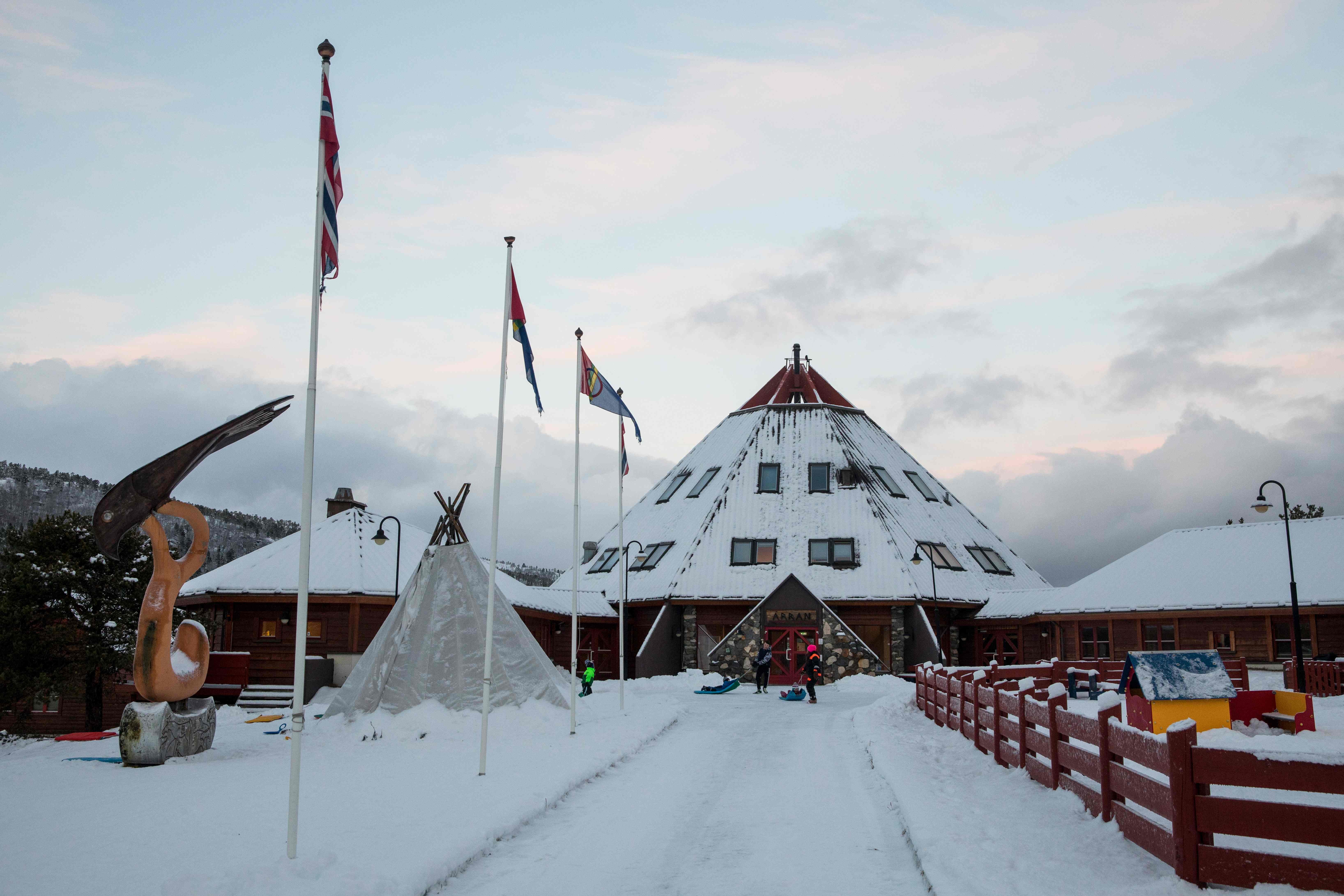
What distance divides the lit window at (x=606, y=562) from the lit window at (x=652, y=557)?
1.69 m

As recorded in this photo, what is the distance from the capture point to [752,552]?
44438 mm

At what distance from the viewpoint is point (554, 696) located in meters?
20.5

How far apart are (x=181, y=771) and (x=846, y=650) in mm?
27790

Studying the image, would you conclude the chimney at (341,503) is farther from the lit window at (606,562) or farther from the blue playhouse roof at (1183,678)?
the blue playhouse roof at (1183,678)

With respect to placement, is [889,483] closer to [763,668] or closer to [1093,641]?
[1093,641]

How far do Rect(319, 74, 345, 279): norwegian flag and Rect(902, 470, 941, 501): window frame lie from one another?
4352cm

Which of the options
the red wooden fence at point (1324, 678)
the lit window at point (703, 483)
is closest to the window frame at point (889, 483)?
the lit window at point (703, 483)

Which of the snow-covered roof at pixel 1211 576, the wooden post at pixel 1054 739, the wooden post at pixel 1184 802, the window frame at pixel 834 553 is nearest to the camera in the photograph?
the wooden post at pixel 1184 802

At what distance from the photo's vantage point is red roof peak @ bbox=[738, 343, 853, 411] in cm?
5859

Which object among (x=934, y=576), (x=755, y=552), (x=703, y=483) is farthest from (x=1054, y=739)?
(x=703, y=483)

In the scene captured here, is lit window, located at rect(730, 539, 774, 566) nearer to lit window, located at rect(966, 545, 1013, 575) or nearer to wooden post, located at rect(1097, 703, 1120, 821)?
lit window, located at rect(966, 545, 1013, 575)

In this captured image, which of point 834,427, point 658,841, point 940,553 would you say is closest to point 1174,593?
point 940,553

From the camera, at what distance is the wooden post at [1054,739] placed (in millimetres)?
11625

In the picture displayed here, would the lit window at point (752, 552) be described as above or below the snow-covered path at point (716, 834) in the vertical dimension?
above
